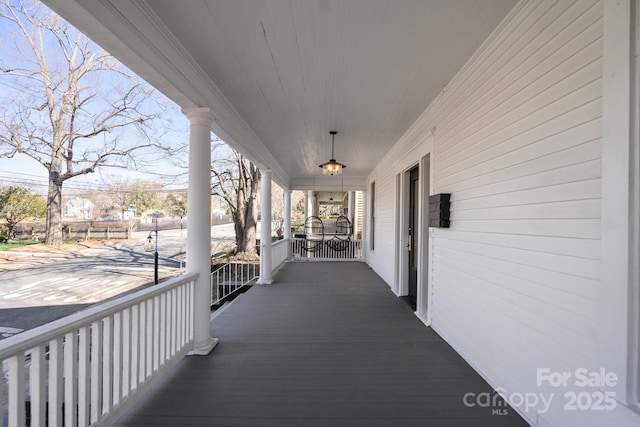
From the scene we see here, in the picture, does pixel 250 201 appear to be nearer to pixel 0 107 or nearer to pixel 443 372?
pixel 0 107

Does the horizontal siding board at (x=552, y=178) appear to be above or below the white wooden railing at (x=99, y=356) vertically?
above

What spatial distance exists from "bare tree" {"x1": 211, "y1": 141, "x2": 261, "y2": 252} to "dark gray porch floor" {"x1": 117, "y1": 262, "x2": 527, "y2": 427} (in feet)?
22.7

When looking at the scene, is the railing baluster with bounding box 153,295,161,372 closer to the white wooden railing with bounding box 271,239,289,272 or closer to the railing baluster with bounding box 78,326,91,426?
the railing baluster with bounding box 78,326,91,426

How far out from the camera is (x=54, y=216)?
149 inches

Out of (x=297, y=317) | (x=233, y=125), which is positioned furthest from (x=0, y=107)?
(x=297, y=317)

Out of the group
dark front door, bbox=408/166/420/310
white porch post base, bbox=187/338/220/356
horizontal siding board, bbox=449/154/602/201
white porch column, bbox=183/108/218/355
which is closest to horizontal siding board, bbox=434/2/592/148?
horizontal siding board, bbox=449/154/602/201

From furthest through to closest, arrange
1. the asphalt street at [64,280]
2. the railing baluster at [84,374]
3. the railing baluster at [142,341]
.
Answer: the asphalt street at [64,280]
the railing baluster at [142,341]
the railing baluster at [84,374]

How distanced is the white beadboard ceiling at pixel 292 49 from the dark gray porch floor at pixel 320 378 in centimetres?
238

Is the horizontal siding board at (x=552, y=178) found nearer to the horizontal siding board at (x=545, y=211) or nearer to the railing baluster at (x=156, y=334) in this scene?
the horizontal siding board at (x=545, y=211)

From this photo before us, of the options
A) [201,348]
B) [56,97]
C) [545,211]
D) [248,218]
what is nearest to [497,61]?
[545,211]

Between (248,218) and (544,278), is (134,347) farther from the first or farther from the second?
(248,218)

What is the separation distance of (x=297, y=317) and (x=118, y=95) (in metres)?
6.80

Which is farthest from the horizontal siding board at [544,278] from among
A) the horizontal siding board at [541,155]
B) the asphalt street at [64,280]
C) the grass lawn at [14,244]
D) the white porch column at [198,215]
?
the grass lawn at [14,244]

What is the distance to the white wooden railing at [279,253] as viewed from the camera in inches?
269
